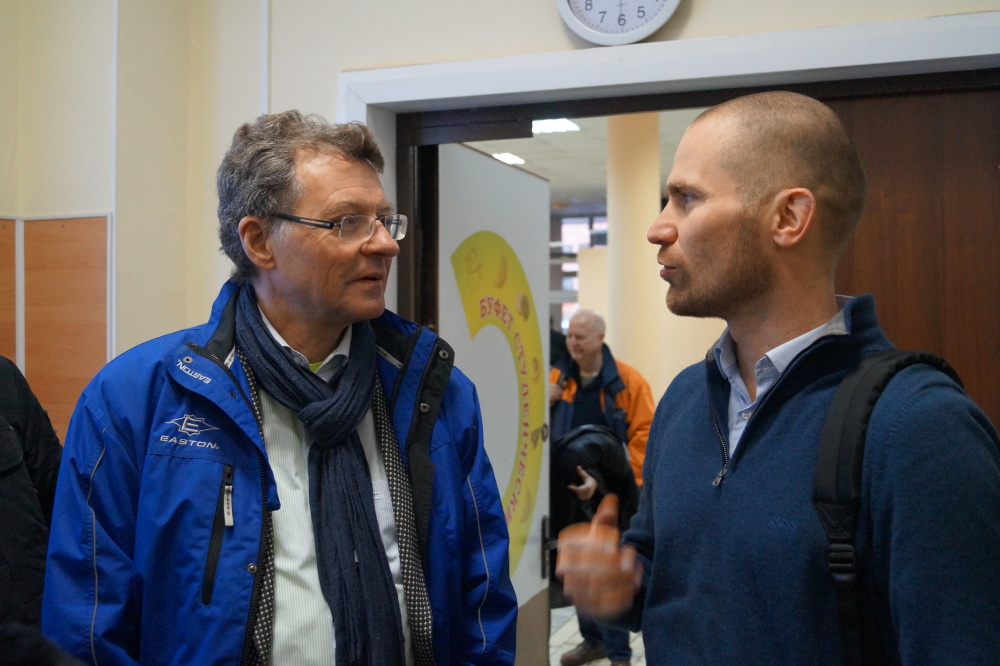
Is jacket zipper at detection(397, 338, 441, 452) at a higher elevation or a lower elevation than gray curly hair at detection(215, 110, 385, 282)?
lower

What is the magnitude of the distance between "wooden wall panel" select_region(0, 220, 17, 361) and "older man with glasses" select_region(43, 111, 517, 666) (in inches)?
57.1

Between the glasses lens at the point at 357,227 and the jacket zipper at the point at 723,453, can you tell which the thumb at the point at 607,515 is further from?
the glasses lens at the point at 357,227

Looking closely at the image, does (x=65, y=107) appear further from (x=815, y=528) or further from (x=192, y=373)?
(x=815, y=528)

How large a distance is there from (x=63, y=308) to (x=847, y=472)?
8.40 feet

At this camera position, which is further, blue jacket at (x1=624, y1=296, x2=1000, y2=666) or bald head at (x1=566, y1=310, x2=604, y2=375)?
bald head at (x1=566, y1=310, x2=604, y2=375)

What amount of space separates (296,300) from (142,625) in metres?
0.65

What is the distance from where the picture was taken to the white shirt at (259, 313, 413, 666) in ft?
4.86

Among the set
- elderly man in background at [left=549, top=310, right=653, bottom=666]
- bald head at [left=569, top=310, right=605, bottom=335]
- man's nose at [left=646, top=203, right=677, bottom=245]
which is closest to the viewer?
man's nose at [left=646, top=203, right=677, bottom=245]

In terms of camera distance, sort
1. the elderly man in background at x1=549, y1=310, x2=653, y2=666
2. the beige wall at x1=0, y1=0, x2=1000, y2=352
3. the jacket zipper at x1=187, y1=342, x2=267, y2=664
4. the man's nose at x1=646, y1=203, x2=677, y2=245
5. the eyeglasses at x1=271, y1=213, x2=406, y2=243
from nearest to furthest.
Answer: the man's nose at x1=646, y1=203, x2=677, y2=245 → the jacket zipper at x1=187, y1=342, x2=267, y2=664 → the eyeglasses at x1=271, y1=213, x2=406, y2=243 → the beige wall at x1=0, y1=0, x2=1000, y2=352 → the elderly man in background at x1=549, y1=310, x2=653, y2=666

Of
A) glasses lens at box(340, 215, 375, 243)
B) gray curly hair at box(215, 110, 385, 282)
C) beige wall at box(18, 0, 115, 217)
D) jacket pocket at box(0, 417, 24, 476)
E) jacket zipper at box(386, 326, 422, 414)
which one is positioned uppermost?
beige wall at box(18, 0, 115, 217)

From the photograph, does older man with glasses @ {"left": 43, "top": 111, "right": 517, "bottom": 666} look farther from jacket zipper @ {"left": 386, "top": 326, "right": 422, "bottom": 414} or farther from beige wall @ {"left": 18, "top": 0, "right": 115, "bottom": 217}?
beige wall @ {"left": 18, "top": 0, "right": 115, "bottom": 217}

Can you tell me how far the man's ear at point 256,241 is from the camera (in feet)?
5.63

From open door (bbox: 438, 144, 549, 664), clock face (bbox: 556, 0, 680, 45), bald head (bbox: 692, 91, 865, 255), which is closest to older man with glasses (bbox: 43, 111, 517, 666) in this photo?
bald head (bbox: 692, 91, 865, 255)

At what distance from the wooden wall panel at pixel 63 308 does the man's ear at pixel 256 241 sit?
4.04 feet
